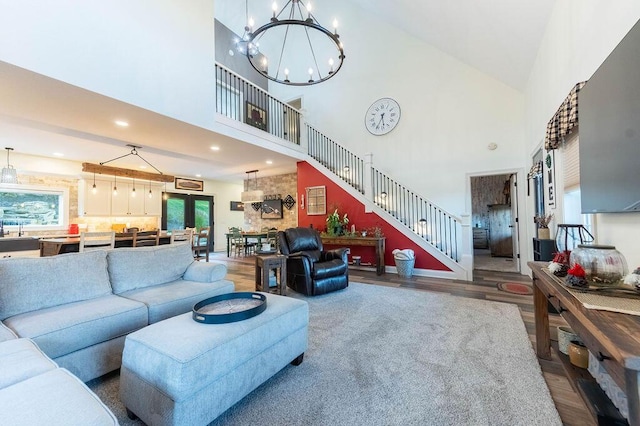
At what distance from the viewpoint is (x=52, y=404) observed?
0.91m

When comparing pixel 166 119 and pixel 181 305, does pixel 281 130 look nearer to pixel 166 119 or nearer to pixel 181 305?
pixel 166 119

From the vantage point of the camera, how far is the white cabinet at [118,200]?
6551 millimetres

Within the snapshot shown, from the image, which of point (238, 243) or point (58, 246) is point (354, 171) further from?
point (58, 246)

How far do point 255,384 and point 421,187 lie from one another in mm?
5553

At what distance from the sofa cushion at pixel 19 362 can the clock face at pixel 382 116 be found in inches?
265

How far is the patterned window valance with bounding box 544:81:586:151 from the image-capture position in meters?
2.31

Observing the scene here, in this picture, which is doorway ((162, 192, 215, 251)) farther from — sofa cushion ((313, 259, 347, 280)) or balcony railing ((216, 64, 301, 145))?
sofa cushion ((313, 259, 347, 280))

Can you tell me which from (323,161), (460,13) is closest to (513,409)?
(460,13)

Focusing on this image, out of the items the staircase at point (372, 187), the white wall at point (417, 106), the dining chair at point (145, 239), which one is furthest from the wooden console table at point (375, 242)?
the dining chair at point (145, 239)

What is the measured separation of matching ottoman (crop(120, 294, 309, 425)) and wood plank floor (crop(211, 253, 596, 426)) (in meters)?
1.83

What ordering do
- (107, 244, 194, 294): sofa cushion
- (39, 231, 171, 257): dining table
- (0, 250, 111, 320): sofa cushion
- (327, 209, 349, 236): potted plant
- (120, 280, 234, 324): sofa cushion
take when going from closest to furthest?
1. (0, 250, 111, 320): sofa cushion
2. (120, 280, 234, 324): sofa cushion
3. (107, 244, 194, 294): sofa cushion
4. (39, 231, 171, 257): dining table
5. (327, 209, 349, 236): potted plant

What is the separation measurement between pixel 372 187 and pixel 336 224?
1168mm

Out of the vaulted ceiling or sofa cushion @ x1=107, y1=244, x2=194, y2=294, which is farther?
the vaulted ceiling

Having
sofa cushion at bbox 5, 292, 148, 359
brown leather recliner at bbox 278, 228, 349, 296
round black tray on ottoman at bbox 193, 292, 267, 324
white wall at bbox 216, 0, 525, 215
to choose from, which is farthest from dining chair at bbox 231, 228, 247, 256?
round black tray on ottoman at bbox 193, 292, 267, 324
